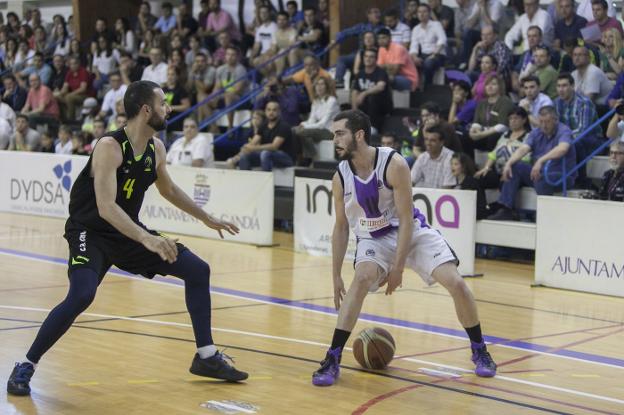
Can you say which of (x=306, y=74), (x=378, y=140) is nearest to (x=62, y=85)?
(x=306, y=74)

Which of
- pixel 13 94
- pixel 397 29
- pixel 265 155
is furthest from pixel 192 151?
pixel 13 94

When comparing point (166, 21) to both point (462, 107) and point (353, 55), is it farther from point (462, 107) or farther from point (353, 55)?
point (462, 107)

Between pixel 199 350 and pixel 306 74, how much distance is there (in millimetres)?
10896

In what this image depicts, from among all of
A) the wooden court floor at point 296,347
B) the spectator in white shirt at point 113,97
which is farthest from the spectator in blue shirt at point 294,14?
the wooden court floor at point 296,347

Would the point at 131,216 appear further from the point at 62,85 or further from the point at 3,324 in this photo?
the point at 62,85

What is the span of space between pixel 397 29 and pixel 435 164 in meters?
4.66

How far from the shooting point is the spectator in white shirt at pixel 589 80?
13.8m

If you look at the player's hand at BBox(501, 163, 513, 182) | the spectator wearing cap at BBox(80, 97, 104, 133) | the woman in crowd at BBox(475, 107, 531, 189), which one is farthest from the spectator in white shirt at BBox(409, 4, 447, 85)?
the spectator wearing cap at BBox(80, 97, 104, 133)

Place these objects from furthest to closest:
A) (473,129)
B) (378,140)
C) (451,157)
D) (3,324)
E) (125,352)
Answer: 1. (378,140)
2. (473,129)
3. (451,157)
4. (3,324)
5. (125,352)

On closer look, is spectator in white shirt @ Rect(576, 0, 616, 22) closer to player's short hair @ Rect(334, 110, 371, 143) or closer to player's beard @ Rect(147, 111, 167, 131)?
player's short hair @ Rect(334, 110, 371, 143)

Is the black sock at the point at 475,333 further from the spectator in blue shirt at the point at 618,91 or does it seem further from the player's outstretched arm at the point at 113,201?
the spectator in blue shirt at the point at 618,91

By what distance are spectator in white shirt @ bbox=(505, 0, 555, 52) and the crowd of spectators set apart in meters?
0.02

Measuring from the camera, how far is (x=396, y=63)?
1641 cm

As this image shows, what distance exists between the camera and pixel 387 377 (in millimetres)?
6996
